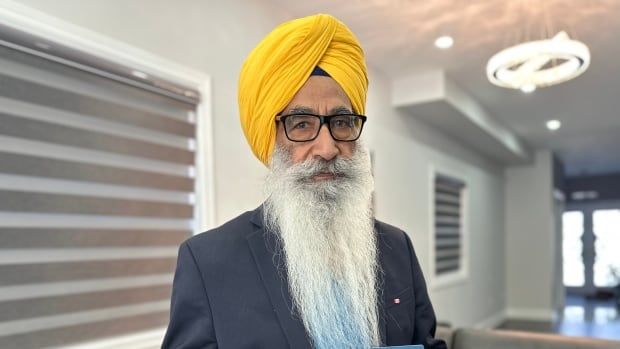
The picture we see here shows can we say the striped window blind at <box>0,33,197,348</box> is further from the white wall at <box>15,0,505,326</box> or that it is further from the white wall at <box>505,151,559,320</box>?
the white wall at <box>505,151,559,320</box>

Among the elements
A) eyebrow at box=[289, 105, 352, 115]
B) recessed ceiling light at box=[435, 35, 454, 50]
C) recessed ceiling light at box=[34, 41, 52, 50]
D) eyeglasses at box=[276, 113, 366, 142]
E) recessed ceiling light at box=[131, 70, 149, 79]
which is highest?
recessed ceiling light at box=[435, 35, 454, 50]

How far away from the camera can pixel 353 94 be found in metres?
0.97

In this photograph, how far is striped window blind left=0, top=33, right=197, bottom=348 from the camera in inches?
58.3

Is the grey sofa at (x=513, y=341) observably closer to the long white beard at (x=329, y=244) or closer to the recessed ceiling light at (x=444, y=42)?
the long white beard at (x=329, y=244)

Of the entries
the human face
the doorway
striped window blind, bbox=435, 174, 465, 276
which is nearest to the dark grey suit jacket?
the human face

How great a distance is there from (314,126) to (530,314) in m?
8.09

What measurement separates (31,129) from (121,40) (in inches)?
20.1

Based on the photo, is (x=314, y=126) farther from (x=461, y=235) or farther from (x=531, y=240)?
(x=531, y=240)

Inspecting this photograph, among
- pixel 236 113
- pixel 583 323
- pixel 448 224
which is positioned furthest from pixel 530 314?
pixel 236 113

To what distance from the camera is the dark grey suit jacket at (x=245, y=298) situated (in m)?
0.83

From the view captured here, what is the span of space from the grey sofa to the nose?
5.38 ft

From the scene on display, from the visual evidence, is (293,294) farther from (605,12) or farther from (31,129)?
(605,12)

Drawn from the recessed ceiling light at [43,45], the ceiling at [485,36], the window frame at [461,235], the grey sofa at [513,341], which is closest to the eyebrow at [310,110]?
the recessed ceiling light at [43,45]

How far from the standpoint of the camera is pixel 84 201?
5.49 ft
